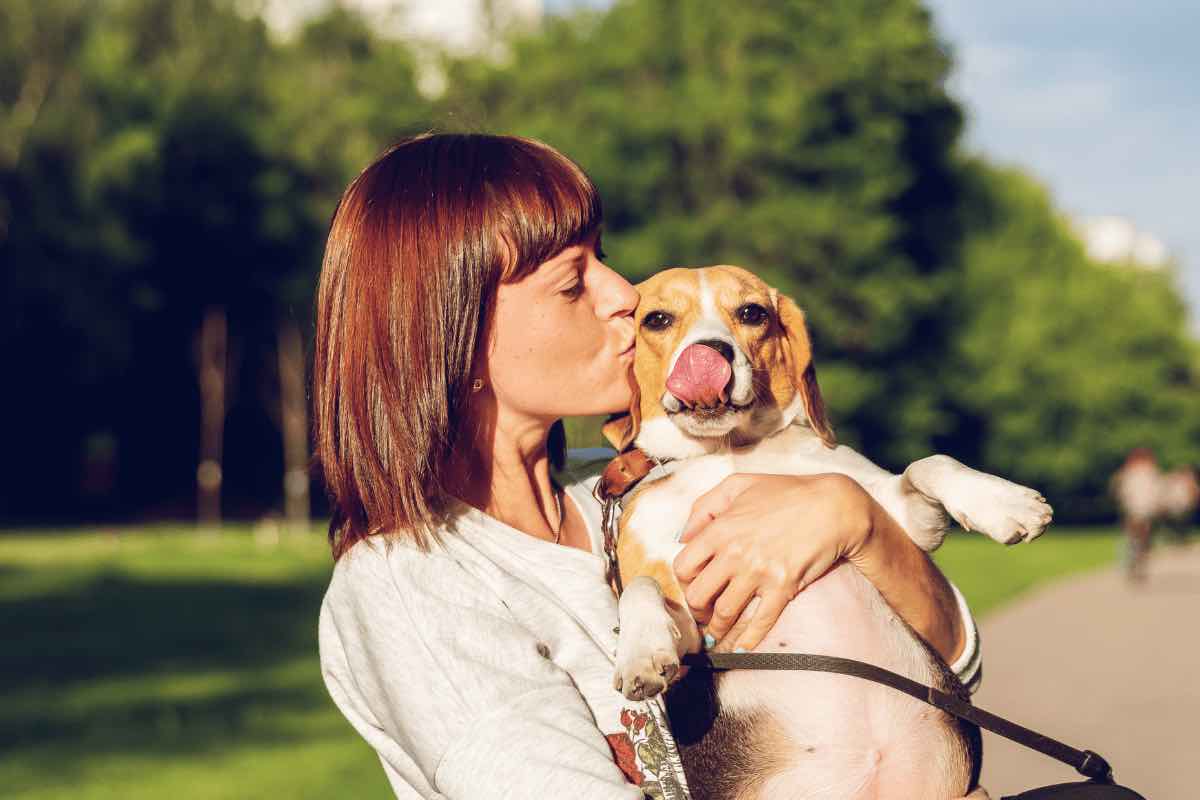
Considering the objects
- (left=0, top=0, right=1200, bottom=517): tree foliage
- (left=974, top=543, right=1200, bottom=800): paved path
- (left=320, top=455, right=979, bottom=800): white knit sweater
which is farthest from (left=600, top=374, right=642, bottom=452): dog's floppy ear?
(left=0, top=0, right=1200, bottom=517): tree foliage

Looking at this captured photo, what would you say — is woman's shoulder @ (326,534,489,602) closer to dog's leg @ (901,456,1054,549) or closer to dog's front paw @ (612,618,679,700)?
dog's front paw @ (612,618,679,700)

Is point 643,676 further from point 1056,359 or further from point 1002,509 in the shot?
point 1056,359

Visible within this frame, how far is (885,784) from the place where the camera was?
269 centimetres

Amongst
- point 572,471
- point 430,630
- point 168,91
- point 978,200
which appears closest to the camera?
point 430,630

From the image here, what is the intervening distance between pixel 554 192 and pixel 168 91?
39.5 meters

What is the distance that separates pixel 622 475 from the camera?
3.14m

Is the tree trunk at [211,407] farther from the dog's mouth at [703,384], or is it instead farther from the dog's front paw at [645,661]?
the dog's front paw at [645,661]

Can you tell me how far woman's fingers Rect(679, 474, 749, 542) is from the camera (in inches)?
116

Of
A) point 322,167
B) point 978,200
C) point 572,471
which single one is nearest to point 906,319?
point 978,200

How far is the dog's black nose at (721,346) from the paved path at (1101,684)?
4972 mm

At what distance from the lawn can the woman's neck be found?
18.2 feet

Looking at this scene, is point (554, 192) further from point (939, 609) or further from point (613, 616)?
point (939, 609)

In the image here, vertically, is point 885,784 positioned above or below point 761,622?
below

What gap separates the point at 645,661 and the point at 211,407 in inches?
1570
